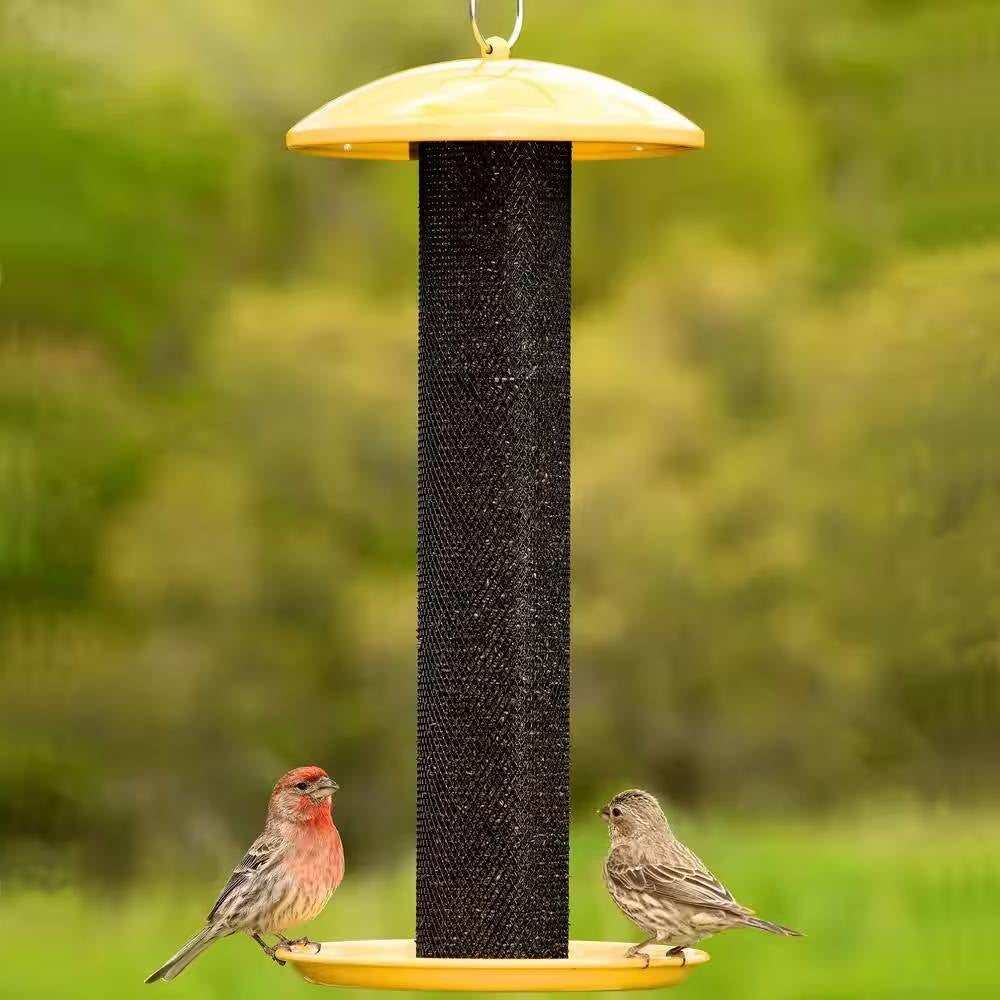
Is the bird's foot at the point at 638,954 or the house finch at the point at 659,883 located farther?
the house finch at the point at 659,883

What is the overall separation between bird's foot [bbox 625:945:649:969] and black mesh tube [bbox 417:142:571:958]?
23 centimetres

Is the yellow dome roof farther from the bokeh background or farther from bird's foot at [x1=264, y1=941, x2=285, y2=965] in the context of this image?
the bokeh background

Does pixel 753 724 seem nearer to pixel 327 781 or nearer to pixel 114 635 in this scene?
pixel 114 635

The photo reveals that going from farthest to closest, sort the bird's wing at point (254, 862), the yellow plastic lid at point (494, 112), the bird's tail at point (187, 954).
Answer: the bird's wing at point (254, 862) → the bird's tail at point (187, 954) → the yellow plastic lid at point (494, 112)

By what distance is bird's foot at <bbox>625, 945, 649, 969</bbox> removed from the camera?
5402 millimetres

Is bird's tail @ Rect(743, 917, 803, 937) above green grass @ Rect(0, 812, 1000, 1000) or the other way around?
above

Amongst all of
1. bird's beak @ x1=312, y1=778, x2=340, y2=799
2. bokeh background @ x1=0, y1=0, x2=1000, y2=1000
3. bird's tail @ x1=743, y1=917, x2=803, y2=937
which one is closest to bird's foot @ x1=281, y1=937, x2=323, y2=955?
bird's beak @ x1=312, y1=778, x2=340, y2=799

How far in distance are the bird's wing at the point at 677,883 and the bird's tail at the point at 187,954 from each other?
1.20 meters

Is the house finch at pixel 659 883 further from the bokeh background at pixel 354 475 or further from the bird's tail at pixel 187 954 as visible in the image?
the bokeh background at pixel 354 475

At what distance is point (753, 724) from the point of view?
60.0 feet

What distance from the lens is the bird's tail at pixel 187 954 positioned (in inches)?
246

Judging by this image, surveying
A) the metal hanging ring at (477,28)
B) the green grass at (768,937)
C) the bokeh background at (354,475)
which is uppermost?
the metal hanging ring at (477,28)

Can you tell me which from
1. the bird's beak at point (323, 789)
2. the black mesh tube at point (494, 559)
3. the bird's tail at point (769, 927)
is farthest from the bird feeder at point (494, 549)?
the bird's beak at point (323, 789)

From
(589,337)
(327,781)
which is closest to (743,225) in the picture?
(589,337)
